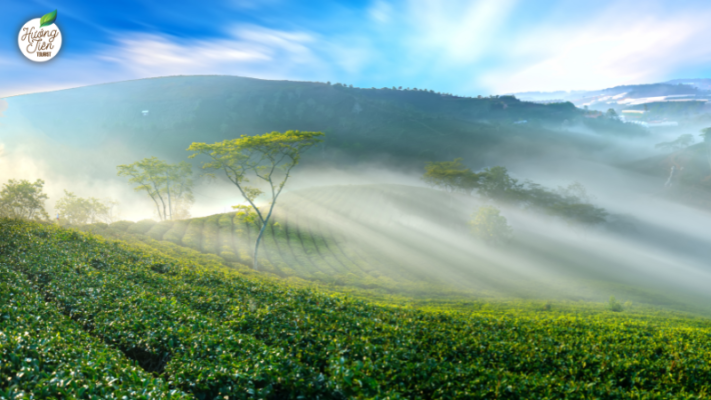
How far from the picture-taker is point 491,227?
201 feet

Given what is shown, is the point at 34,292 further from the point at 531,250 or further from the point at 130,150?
the point at 130,150

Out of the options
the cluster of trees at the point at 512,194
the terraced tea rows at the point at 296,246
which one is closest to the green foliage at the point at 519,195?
the cluster of trees at the point at 512,194

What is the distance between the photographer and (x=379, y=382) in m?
7.01

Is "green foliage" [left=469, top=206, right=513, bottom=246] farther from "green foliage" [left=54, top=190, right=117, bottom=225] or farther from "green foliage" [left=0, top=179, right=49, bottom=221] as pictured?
"green foliage" [left=54, top=190, right=117, bottom=225]

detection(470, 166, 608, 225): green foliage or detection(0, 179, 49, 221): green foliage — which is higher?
detection(470, 166, 608, 225): green foliage

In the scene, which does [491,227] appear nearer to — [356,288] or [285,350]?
[356,288]

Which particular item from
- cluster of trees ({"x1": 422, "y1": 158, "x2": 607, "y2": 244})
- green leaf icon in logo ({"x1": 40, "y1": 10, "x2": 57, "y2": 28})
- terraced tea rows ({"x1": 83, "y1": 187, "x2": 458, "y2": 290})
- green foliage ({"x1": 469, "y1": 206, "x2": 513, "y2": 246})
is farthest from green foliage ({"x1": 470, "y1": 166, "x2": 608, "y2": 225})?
green leaf icon in logo ({"x1": 40, "y1": 10, "x2": 57, "y2": 28})

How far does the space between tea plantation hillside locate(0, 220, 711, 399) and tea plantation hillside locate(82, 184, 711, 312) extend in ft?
77.7

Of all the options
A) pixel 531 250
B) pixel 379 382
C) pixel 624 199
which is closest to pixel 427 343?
pixel 379 382

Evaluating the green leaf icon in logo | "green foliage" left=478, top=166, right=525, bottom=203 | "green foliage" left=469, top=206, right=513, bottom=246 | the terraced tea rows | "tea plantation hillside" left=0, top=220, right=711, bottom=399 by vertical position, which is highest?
"green foliage" left=478, top=166, right=525, bottom=203

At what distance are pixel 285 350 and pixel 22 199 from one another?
7289 centimetres

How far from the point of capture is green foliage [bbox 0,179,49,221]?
5262cm

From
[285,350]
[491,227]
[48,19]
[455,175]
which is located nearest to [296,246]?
[491,227]

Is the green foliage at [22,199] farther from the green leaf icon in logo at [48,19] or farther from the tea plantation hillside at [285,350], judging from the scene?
the tea plantation hillside at [285,350]
